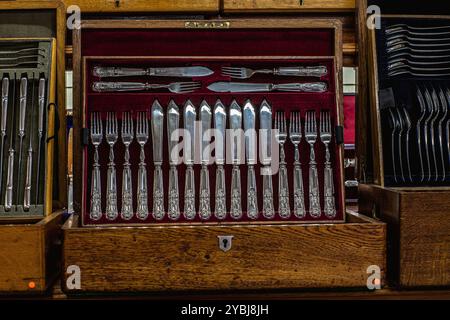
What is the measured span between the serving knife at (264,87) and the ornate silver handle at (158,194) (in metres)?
0.27

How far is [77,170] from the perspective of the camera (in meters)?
1.36

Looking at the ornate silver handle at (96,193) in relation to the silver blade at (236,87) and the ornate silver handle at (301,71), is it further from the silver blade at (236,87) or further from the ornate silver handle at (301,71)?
the ornate silver handle at (301,71)

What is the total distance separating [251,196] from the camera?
1.31 metres

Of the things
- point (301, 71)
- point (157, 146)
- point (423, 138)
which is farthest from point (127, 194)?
point (423, 138)

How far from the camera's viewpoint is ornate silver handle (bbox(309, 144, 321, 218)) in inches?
51.3

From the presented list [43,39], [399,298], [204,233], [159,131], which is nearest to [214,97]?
[159,131]

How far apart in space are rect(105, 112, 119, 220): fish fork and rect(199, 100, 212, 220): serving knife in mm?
229

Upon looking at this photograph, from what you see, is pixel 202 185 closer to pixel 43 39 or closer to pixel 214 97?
pixel 214 97

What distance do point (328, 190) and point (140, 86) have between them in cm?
59

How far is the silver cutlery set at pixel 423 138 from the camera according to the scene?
4.49 ft

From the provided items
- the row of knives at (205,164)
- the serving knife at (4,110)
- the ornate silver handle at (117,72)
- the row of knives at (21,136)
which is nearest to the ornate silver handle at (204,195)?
the row of knives at (205,164)

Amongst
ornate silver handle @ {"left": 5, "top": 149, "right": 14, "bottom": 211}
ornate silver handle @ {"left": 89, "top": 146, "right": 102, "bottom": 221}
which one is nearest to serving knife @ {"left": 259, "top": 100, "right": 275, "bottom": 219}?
ornate silver handle @ {"left": 89, "top": 146, "right": 102, "bottom": 221}

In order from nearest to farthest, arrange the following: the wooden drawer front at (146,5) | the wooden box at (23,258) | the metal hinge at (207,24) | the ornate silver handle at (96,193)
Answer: the wooden box at (23,258) → the ornate silver handle at (96,193) → the metal hinge at (207,24) → the wooden drawer front at (146,5)

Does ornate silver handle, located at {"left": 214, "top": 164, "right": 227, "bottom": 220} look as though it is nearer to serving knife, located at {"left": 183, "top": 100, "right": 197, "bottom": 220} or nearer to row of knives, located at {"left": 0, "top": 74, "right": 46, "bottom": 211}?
serving knife, located at {"left": 183, "top": 100, "right": 197, "bottom": 220}
